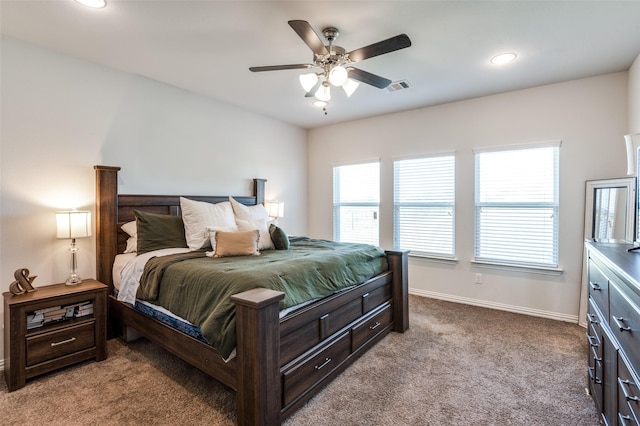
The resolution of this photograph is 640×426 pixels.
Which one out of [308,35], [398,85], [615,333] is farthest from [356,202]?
[615,333]

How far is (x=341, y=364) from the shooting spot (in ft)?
7.68

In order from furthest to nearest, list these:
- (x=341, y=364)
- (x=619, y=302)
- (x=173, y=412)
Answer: (x=341, y=364) < (x=173, y=412) < (x=619, y=302)

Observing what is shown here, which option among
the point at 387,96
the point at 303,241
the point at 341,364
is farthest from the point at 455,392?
the point at 387,96

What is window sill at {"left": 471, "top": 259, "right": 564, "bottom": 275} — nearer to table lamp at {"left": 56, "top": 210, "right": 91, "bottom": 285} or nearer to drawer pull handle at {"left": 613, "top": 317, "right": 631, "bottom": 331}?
drawer pull handle at {"left": 613, "top": 317, "right": 631, "bottom": 331}

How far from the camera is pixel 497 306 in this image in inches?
148

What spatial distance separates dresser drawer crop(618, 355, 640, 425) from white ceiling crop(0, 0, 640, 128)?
217 centimetres

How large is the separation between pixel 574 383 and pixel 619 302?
132cm

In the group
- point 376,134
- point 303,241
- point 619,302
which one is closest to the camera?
point 619,302

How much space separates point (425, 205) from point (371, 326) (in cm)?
216

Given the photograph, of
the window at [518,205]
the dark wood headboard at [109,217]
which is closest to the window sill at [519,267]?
the window at [518,205]

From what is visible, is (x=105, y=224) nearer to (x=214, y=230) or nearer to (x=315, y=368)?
(x=214, y=230)

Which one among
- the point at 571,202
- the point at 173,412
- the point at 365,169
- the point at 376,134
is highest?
the point at 376,134

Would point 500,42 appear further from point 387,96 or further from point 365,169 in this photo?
point 365,169

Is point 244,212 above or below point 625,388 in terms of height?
above
